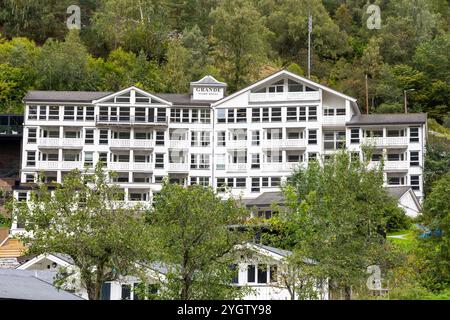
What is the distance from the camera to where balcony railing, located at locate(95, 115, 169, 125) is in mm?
77250

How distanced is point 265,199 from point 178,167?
399 inches

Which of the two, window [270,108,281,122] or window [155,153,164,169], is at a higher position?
window [270,108,281,122]

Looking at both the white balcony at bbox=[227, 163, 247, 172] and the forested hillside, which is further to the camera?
the forested hillside

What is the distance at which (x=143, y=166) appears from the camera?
76688 millimetres

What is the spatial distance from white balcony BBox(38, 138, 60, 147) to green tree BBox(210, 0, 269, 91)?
1972 centimetres

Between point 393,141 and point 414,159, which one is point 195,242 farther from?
point 414,159

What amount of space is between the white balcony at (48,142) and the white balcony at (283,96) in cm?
1676

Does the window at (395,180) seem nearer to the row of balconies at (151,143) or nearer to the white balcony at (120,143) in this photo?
the row of balconies at (151,143)

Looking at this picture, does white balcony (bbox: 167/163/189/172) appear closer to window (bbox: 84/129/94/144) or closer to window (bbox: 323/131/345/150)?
window (bbox: 84/129/94/144)

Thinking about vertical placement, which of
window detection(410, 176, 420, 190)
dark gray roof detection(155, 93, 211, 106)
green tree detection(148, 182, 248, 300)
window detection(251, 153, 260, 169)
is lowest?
green tree detection(148, 182, 248, 300)

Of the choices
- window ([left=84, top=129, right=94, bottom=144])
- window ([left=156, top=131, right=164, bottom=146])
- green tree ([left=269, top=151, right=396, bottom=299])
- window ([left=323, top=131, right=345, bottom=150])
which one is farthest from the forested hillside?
green tree ([left=269, top=151, right=396, bottom=299])

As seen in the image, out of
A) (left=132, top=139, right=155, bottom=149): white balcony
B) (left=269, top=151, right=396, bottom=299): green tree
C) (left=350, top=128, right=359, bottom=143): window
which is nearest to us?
(left=269, top=151, right=396, bottom=299): green tree

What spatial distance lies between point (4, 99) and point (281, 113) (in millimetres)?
28275
